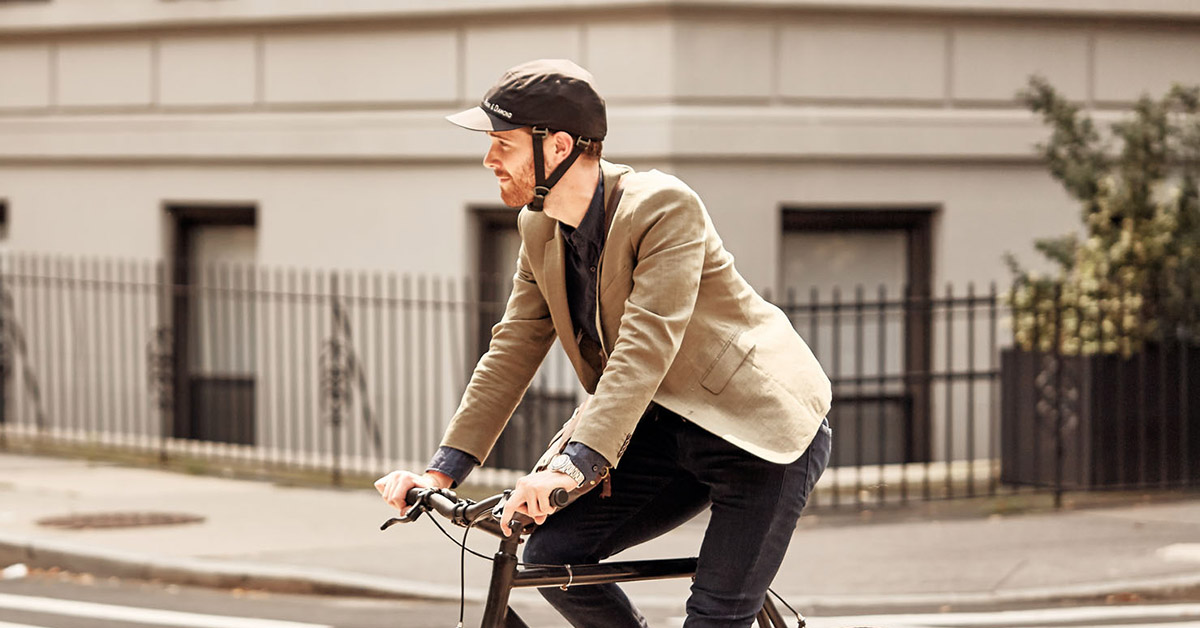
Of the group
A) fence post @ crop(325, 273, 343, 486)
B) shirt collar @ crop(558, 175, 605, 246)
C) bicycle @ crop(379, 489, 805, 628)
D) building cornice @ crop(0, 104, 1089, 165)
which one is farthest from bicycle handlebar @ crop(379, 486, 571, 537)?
building cornice @ crop(0, 104, 1089, 165)

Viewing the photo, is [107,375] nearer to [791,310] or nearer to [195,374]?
[195,374]

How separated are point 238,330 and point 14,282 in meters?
2.44

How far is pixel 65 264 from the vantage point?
14.9 metres

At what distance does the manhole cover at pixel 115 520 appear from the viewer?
977 cm

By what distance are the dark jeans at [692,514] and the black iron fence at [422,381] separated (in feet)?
21.2

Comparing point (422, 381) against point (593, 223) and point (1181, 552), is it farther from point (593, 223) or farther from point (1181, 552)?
point (593, 223)

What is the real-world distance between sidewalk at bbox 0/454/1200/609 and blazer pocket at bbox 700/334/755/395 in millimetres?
4199

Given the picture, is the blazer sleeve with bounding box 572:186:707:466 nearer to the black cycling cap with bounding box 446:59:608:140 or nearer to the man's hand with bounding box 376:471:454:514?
the black cycling cap with bounding box 446:59:608:140

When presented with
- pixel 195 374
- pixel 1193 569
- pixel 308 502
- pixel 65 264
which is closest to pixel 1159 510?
pixel 1193 569

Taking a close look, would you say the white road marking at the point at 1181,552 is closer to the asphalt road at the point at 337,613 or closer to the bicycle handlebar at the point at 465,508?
the asphalt road at the point at 337,613

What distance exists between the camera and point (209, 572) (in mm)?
8375

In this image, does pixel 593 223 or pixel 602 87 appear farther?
pixel 602 87

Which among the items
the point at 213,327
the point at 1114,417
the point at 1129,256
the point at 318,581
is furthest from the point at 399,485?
the point at 213,327

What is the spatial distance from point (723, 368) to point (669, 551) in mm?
5240
